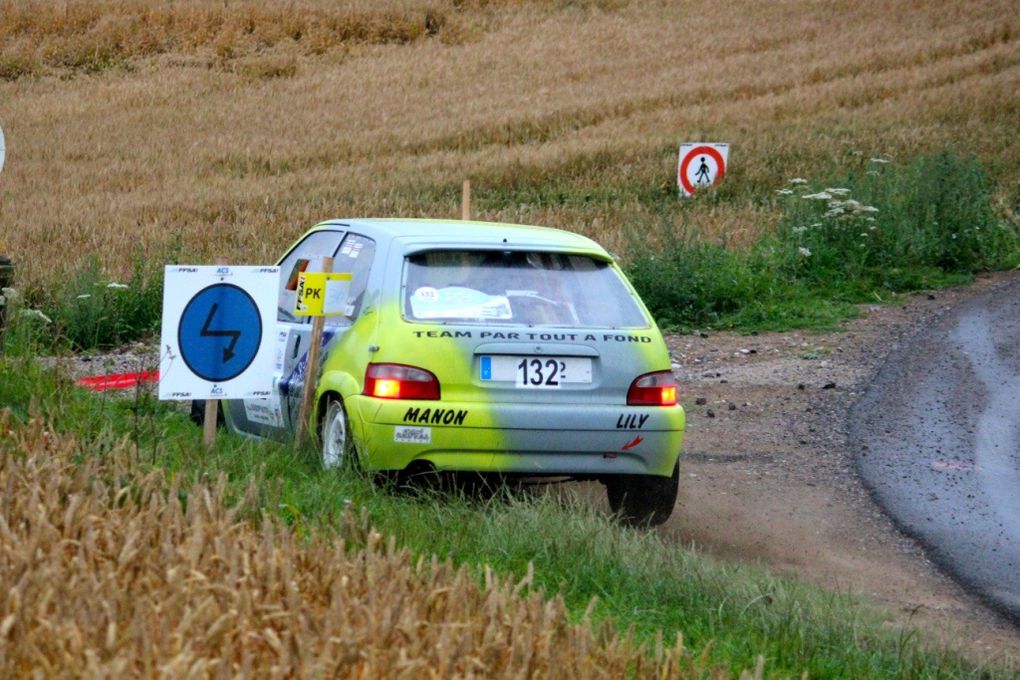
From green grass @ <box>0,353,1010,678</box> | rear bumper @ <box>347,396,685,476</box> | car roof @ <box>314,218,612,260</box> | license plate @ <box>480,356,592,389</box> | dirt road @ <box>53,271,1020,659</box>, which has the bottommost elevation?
dirt road @ <box>53,271,1020,659</box>

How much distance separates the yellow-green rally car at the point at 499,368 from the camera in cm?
750

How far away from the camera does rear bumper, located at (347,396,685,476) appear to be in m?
7.45

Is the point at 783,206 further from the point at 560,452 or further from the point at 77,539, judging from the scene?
the point at 77,539

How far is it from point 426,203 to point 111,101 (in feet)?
46.3

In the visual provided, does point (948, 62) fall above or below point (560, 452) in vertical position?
above

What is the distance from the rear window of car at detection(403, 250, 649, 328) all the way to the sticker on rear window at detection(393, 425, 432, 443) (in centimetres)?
55

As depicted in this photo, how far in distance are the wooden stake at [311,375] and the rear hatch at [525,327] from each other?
409 millimetres

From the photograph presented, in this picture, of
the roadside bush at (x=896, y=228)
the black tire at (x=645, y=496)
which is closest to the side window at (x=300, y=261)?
the black tire at (x=645, y=496)

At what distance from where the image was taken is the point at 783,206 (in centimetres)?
2103

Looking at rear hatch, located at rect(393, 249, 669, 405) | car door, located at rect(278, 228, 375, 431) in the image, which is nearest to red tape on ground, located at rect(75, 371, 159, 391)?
car door, located at rect(278, 228, 375, 431)

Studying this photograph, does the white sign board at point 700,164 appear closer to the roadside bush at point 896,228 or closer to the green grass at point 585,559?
the roadside bush at point 896,228

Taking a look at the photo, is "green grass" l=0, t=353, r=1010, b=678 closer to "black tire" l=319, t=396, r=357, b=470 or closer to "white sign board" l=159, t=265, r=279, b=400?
"black tire" l=319, t=396, r=357, b=470

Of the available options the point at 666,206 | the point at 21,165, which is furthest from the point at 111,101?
the point at 666,206

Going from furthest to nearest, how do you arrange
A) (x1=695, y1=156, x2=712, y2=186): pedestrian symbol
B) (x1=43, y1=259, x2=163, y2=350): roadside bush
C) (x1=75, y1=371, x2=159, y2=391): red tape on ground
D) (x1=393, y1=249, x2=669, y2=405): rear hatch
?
1. (x1=695, y1=156, x2=712, y2=186): pedestrian symbol
2. (x1=43, y1=259, x2=163, y2=350): roadside bush
3. (x1=75, y1=371, x2=159, y2=391): red tape on ground
4. (x1=393, y1=249, x2=669, y2=405): rear hatch
